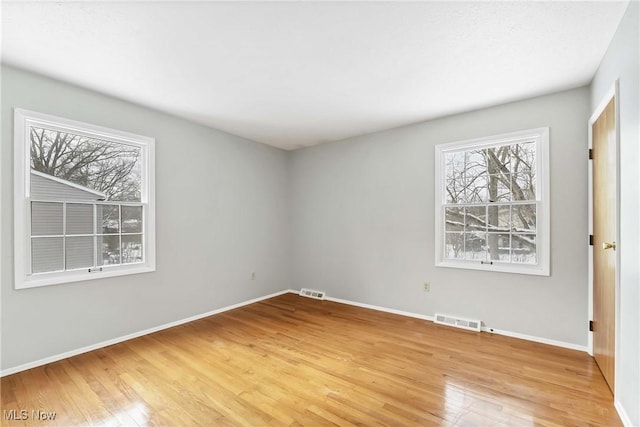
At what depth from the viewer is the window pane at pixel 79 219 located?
2.66 m

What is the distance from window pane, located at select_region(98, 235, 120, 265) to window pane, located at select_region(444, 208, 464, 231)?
3.83 m

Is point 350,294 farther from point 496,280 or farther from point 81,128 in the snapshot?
point 81,128

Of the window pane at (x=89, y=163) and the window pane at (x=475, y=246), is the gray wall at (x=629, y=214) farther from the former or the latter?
the window pane at (x=89, y=163)

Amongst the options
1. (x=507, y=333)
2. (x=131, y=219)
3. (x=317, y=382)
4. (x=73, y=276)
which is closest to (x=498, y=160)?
(x=507, y=333)

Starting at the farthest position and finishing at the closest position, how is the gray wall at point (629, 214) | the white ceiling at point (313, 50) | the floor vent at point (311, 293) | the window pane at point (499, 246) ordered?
the floor vent at point (311, 293) → the window pane at point (499, 246) → the white ceiling at point (313, 50) → the gray wall at point (629, 214)

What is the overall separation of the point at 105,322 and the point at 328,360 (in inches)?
90.2

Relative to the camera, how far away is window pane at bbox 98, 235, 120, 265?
288cm

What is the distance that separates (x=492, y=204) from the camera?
3.22 metres

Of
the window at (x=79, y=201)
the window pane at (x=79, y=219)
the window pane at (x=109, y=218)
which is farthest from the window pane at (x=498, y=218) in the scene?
the window pane at (x=79, y=219)

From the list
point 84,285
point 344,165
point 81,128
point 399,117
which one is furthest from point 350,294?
point 81,128

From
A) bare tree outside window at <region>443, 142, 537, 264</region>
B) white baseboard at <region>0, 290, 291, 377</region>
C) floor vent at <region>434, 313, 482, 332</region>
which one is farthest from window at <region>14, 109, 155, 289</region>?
bare tree outside window at <region>443, 142, 537, 264</region>

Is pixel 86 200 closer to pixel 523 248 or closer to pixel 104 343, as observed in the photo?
pixel 104 343

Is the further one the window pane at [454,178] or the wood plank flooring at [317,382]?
the window pane at [454,178]

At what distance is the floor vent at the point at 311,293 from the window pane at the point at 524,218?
113 inches
